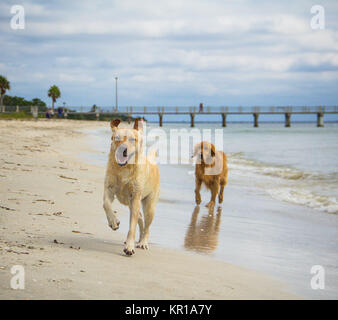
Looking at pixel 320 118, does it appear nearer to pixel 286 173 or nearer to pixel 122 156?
pixel 286 173

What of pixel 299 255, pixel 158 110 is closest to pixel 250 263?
pixel 299 255

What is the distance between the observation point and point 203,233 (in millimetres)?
6367

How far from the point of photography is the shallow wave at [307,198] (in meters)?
9.19

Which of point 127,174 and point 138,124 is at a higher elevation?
point 138,124

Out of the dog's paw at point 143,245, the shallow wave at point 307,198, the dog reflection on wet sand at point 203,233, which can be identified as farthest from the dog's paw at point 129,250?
the shallow wave at point 307,198

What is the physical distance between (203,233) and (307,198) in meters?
4.62

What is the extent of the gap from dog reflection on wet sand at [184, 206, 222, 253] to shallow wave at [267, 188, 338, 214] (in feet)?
7.64

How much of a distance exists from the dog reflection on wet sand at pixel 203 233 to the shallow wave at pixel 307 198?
2.33m

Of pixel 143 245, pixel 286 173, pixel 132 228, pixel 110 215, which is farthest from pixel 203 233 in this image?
pixel 286 173

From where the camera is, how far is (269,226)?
23.2 ft

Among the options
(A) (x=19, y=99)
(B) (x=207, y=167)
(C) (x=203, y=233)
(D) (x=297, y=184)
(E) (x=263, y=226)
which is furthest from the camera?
(A) (x=19, y=99)

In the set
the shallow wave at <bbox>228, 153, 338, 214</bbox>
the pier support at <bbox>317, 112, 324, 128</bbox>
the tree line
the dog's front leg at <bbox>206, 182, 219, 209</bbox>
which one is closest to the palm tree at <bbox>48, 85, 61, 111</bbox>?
the tree line

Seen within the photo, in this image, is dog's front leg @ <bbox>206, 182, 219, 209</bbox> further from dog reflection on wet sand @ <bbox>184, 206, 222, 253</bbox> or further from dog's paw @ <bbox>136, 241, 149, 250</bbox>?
dog's paw @ <bbox>136, 241, 149, 250</bbox>

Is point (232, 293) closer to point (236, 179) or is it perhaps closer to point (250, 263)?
point (250, 263)
